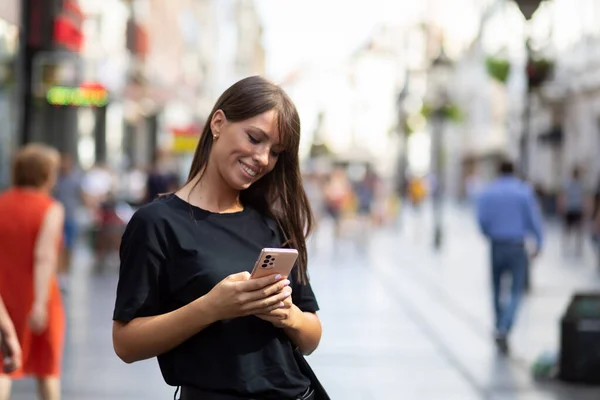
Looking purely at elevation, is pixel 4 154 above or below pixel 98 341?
above

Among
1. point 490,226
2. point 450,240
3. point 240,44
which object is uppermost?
point 240,44

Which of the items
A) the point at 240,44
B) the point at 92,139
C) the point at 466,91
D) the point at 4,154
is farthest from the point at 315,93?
the point at 4,154

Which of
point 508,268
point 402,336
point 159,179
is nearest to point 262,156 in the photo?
point 508,268

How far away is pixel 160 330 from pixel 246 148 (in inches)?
21.2

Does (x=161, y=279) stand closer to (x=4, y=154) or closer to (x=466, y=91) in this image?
(x=4, y=154)

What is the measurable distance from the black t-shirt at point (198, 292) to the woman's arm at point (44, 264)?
2939 millimetres

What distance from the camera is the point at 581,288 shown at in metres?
17.7

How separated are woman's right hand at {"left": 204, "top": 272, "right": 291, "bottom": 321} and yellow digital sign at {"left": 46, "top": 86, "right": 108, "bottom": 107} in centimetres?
1707

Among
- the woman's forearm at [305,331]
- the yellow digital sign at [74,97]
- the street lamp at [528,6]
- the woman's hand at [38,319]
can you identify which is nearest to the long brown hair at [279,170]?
the woman's forearm at [305,331]

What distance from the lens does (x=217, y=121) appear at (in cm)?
322

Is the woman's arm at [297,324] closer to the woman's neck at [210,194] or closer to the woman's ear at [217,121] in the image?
the woman's neck at [210,194]

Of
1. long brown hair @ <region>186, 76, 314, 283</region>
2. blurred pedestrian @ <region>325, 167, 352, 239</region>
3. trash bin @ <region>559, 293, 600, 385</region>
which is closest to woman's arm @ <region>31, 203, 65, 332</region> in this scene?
long brown hair @ <region>186, 76, 314, 283</region>

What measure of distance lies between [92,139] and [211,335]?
3123 cm

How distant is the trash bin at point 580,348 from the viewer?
9.38 meters
